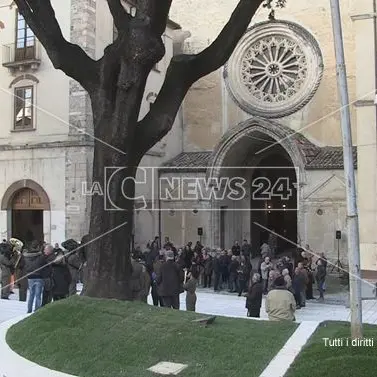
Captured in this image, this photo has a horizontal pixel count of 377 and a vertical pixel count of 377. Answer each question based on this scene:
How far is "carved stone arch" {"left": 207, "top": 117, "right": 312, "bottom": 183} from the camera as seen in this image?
25.6 meters

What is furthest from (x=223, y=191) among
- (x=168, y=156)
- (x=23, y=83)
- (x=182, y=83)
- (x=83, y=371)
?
(x=83, y=371)

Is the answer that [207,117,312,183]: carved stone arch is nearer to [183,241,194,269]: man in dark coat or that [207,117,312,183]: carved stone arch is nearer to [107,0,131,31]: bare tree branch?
[183,241,194,269]: man in dark coat

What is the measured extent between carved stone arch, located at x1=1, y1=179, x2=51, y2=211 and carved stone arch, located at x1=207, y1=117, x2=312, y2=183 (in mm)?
7717

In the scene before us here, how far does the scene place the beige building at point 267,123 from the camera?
24.9 m

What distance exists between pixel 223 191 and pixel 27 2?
20065 mm

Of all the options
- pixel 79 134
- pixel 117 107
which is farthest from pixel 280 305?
pixel 79 134

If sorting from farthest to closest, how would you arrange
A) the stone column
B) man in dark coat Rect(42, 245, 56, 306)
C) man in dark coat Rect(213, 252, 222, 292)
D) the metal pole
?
1. man in dark coat Rect(213, 252, 222, 292)
2. the stone column
3. man in dark coat Rect(42, 245, 56, 306)
4. the metal pole

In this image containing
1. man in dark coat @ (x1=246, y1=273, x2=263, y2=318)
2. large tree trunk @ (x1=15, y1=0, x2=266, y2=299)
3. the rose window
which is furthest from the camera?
the rose window

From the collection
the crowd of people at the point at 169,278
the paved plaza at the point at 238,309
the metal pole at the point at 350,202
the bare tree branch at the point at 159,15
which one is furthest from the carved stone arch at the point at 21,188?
the metal pole at the point at 350,202

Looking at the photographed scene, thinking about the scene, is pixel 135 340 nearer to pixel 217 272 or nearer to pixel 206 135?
pixel 217 272

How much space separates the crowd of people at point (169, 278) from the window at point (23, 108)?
7993mm

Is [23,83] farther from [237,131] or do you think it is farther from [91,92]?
[91,92]
